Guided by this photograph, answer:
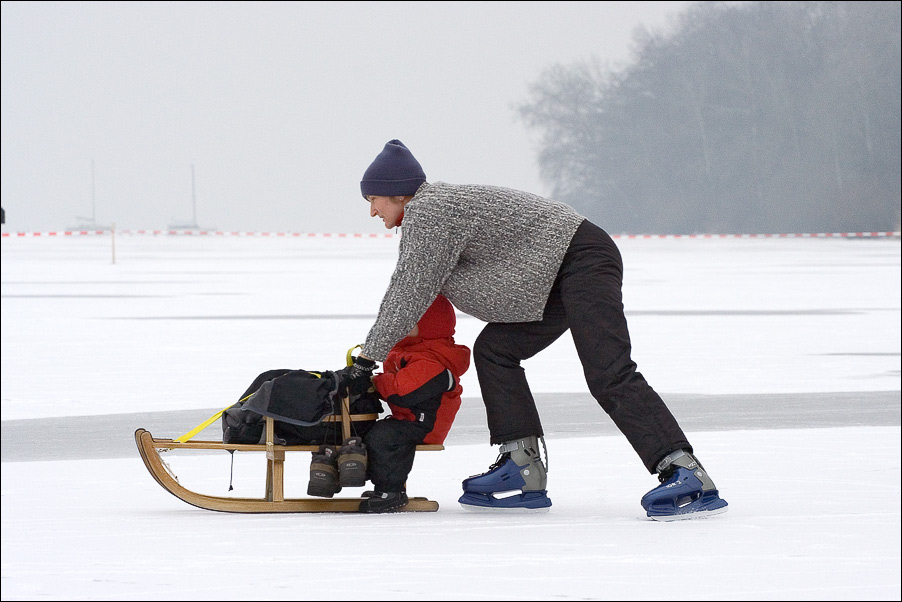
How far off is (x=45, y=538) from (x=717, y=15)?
230ft

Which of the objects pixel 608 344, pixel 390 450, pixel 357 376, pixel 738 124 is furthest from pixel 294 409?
pixel 738 124

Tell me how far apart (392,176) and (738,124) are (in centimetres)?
6555

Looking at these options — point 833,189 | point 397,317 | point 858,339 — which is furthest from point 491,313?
point 833,189

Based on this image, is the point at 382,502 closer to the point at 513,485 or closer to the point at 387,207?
the point at 513,485

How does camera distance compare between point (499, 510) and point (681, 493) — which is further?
point (499, 510)

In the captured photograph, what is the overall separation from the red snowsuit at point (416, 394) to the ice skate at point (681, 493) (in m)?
0.70

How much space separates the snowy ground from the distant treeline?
49994 millimetres

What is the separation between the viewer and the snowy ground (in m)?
3.25

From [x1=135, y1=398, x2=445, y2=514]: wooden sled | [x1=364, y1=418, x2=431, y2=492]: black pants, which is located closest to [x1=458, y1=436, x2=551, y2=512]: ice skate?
[x1=135, y1=398, x2=445, y2=514]: wooden sled

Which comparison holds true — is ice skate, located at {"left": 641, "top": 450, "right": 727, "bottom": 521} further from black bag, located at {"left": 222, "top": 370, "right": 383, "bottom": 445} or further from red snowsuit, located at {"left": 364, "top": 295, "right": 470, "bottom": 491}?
black bag, located at {"left": 222, "top": 370, "right": 383, "bottom": 445}

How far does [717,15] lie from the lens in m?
70.5

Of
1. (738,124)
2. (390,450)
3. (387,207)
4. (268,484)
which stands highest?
(738,124)

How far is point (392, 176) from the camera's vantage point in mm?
4129

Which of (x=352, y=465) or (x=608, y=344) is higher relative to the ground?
(x=608, y=344)
